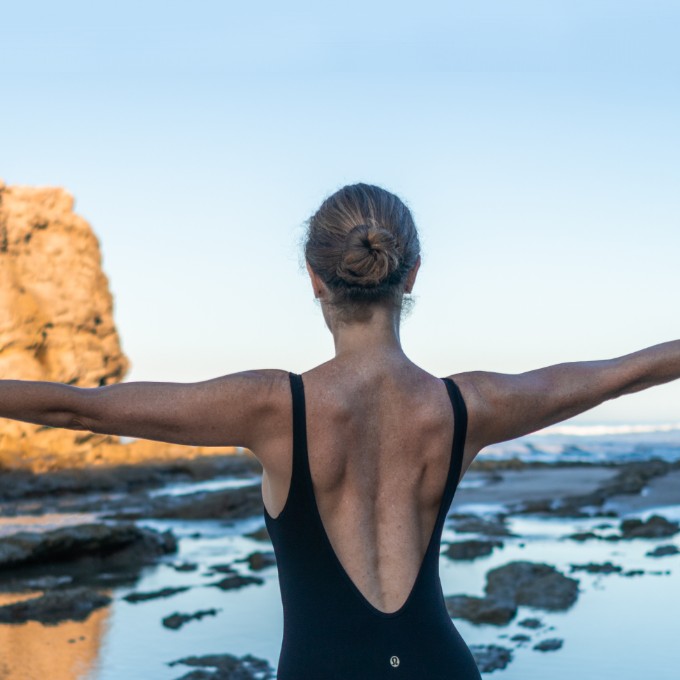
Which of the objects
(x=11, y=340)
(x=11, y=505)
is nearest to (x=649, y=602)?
(x=11, y=505)

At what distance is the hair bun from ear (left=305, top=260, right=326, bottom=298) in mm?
68

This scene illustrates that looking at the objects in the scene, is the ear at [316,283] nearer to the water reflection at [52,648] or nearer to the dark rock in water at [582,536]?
the water reflection at [52,648]

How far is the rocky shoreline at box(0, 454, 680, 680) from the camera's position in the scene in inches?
269

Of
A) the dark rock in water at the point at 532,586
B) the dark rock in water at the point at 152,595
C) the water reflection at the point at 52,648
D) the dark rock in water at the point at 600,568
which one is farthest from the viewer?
the dark rock in water at the point at 600,568

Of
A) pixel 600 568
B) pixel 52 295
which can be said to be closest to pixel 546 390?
pixel 600 568

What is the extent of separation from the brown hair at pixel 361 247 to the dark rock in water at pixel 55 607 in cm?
556

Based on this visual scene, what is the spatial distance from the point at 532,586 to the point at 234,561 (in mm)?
3402

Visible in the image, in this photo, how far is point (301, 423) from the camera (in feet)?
5.98

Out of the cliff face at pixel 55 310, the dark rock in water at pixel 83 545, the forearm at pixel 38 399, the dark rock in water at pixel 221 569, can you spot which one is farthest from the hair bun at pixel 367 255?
the cliff face at pixel 55 310

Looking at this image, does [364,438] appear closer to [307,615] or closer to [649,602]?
[307,615]

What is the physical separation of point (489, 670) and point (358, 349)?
13.3 ft

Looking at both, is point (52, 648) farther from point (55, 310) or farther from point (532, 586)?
point (55, 310)

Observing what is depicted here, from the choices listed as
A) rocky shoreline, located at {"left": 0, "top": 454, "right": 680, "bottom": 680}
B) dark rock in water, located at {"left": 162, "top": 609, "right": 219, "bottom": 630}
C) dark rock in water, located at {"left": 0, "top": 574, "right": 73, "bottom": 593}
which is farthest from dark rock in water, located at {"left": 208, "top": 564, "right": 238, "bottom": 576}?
dark rock in water, located at {"left": 162, "top": 609, "right": 219, "bottom": 630}

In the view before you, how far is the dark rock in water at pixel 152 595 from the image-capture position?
7.66 meters
